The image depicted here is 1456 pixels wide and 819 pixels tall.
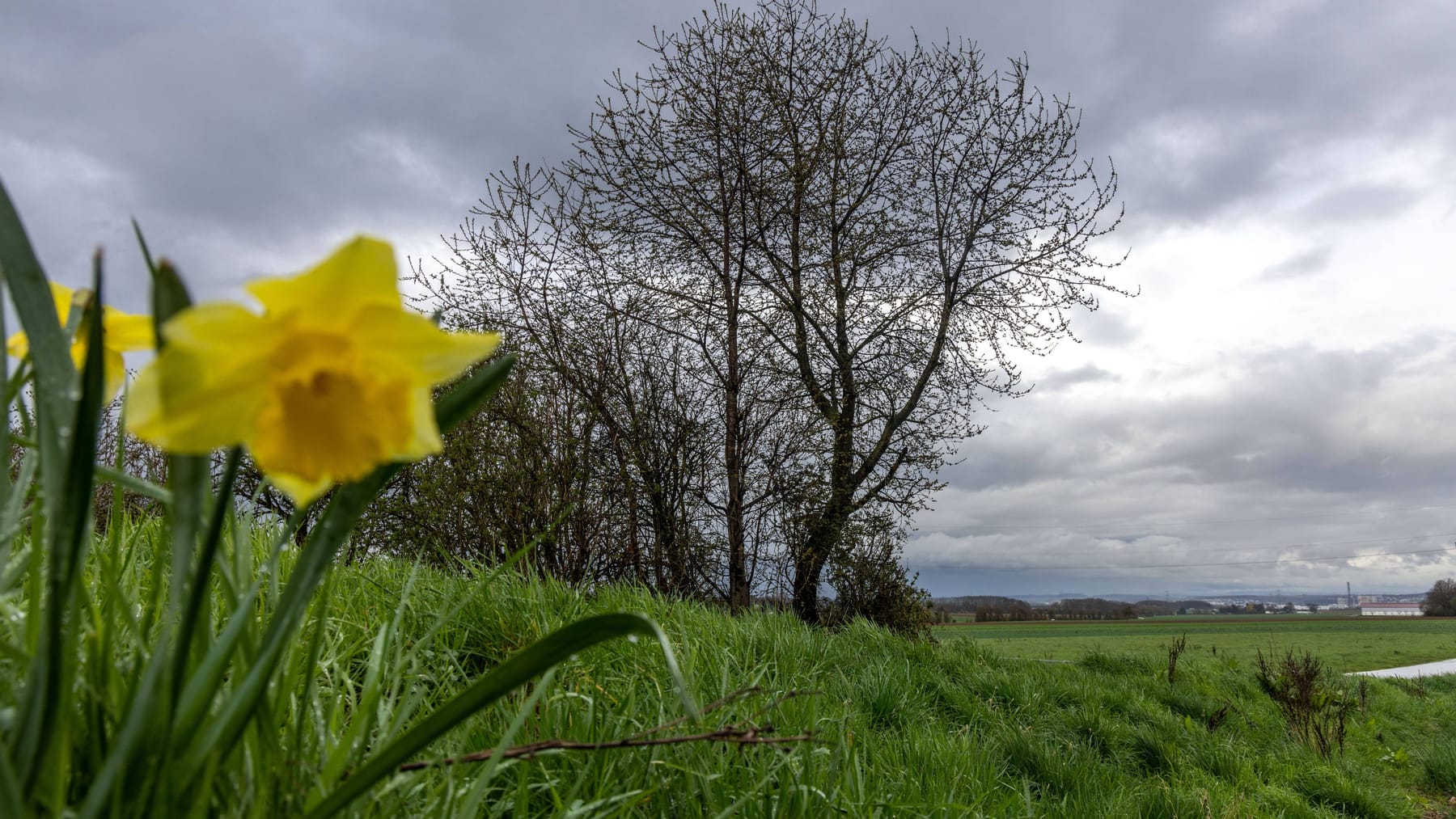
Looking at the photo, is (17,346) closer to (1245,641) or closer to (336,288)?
(336,288)

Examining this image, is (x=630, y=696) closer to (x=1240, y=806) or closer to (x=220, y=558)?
(x=220, y=558)

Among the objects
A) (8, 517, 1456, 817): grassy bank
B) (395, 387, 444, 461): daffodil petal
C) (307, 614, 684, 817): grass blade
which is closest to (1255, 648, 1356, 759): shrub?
(8, 517, 1456, 817): grassy bank

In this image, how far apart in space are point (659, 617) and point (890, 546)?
5.00 metres

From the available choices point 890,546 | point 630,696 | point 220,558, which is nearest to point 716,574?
point 890,546

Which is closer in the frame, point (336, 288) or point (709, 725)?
point (336, 288)

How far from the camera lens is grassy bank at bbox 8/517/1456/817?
1.06 meters

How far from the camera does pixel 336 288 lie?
1.87 feet

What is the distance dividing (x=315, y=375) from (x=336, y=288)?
0.06 metres

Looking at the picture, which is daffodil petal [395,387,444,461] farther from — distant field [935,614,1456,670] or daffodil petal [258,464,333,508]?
distant field [935,614,1456,670]

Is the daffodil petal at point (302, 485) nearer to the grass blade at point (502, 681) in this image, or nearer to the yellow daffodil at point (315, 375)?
the yellow daffodil at point (315, 375)

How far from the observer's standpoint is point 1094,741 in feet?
15.8

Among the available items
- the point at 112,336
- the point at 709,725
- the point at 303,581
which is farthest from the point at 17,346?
the point at 709,725

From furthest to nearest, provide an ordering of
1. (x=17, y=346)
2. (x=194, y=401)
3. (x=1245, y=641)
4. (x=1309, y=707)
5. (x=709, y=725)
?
(x=1245, y=641), (x=1309, y=707), (x=709, y=725), (x=17, y=346), (x=194, y=401)

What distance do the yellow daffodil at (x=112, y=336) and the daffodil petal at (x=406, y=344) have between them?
0.95 feet
